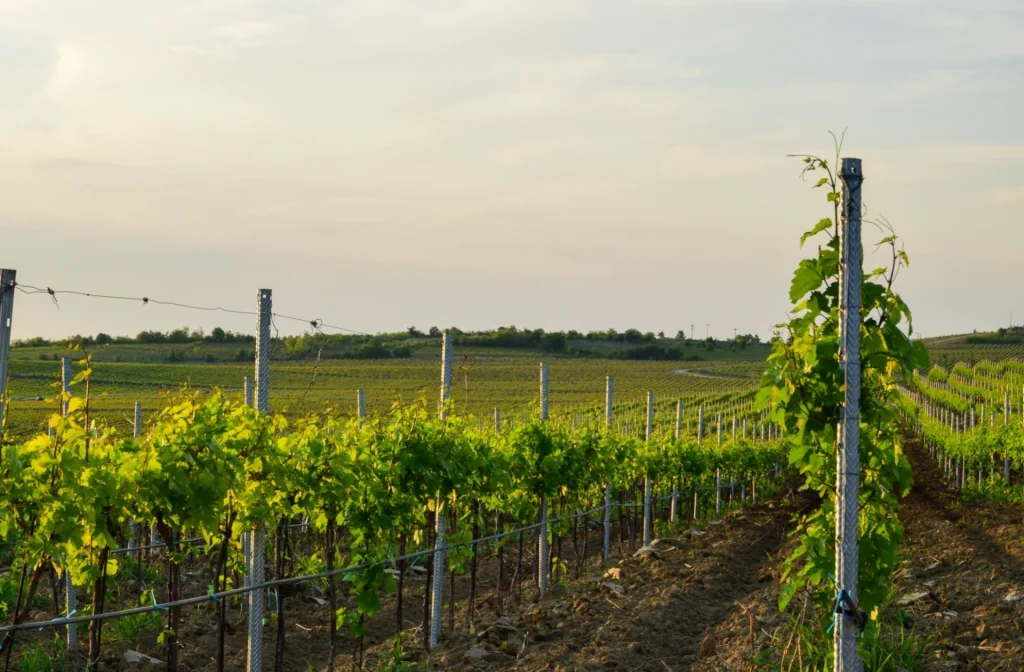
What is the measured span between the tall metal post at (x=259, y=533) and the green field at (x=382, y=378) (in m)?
24.2

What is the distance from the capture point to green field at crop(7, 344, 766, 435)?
3812 centimetres

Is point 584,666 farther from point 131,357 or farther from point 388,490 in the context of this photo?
point 131,357

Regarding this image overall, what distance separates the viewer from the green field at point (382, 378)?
38.1m

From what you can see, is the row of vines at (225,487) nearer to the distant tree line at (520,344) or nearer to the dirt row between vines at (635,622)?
the dirt row between vines at (635,622)

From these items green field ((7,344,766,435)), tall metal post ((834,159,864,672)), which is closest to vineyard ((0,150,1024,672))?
tall metal post ((834,159,864,672))

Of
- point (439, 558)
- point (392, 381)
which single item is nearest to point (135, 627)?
point (439, 558)

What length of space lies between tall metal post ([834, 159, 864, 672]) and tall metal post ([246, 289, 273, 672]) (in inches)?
140

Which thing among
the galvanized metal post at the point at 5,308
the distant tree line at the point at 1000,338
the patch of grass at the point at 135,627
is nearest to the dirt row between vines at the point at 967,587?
the galvanized metal post at the point at 5,308

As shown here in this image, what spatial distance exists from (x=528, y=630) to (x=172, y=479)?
4254 millimetres

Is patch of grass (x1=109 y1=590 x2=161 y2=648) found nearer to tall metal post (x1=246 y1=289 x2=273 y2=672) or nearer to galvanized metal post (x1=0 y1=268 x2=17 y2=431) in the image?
tall metal post (x1=246 y1=289 x2=273 y2=672)

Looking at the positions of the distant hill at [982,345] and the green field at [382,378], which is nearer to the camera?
the green field at [382,378]

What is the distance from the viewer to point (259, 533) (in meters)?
Answer: 7.11

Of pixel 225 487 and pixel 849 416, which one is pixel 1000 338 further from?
pixel 225 487

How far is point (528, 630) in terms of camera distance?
9500 mm
